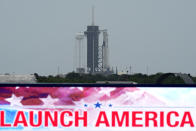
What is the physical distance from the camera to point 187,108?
16.7 meters

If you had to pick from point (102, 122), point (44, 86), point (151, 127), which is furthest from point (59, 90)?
point (151, 127)

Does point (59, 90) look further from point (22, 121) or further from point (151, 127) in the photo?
point (151, 127)

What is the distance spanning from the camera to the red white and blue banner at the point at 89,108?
1636cm

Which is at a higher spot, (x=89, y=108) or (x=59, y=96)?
(x=59, y=96)

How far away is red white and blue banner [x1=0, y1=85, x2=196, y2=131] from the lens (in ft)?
53.7

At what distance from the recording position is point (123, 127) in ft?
53.8

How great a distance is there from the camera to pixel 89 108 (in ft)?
53.8

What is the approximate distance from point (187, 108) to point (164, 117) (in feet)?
2.37

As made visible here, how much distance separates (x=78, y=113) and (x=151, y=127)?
2.09 m

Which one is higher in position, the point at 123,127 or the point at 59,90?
the point at 59,90

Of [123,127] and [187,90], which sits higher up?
[187,90]

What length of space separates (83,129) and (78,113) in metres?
0.47

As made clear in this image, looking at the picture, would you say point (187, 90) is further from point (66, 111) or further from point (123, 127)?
point (66, 111)

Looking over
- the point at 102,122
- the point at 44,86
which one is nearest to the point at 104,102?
the point at 102,122
